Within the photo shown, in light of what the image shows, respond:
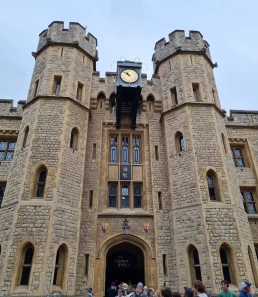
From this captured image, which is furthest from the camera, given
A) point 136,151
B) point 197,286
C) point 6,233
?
point 136,151

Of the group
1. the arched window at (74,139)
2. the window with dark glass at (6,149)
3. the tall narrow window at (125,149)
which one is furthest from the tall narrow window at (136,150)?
the window with dark glass at (6,149)

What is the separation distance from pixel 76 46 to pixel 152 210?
31.8ft

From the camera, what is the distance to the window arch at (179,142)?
12.1m

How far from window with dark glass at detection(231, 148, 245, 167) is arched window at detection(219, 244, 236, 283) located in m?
5.72

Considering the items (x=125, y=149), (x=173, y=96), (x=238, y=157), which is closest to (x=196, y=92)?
(x=173, y=96)

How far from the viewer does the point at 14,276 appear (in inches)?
324

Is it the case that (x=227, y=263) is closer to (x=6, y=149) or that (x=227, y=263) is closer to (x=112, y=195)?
(x=112, y=195)

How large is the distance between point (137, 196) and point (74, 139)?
4021 millimetres

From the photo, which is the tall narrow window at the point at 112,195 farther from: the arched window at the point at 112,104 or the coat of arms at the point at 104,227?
the arched window at the point at 112,104

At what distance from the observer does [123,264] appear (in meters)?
11.6

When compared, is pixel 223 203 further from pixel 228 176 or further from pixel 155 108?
pixel 155 108

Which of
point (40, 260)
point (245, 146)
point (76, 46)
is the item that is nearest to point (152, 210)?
point (40, 260)

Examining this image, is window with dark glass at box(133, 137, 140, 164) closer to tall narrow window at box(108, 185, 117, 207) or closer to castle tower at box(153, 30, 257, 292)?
castle tower at box(153, 30, 257, 292)

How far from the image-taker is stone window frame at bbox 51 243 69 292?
8.66 meters
